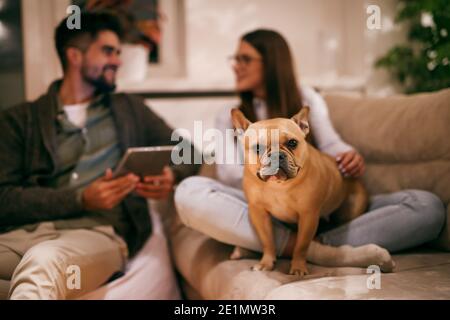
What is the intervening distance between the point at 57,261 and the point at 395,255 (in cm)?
68

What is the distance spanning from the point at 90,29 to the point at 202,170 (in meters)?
0.42

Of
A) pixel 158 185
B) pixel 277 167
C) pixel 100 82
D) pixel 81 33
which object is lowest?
pixel 158 185

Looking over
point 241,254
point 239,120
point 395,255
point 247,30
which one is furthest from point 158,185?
point 247,30

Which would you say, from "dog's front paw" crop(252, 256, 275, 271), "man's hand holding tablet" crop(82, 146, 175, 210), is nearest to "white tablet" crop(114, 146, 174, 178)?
"man's hand holding tablet" crop(82, 146, 175, 210)

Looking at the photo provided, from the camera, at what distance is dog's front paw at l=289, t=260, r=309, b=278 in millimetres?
820

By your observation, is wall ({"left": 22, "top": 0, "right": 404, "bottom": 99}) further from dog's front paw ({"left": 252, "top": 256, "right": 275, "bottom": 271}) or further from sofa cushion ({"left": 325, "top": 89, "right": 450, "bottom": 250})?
dog's front paw ({"left": 252, "top": 256, "right": 275, "bottom": 271})

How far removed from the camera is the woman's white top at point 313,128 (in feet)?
2.92

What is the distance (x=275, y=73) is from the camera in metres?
0.95

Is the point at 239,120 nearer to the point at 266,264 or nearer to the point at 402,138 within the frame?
the point at 266,264

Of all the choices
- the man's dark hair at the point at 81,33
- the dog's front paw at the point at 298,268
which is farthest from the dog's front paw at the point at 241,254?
the man's dark hair at the point at 81,33

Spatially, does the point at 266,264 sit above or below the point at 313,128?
below

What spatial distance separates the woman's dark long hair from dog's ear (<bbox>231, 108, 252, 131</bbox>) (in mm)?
67
